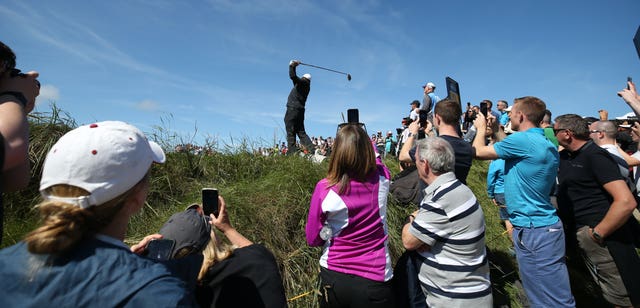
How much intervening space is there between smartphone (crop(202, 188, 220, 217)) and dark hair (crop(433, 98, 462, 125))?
222 cm

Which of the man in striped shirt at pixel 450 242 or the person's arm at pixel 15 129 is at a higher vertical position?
the person's arm at pixel 15 129

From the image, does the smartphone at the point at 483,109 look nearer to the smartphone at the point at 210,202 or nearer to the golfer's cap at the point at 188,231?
the smartphone at the point at 210,202

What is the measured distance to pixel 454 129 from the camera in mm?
3014

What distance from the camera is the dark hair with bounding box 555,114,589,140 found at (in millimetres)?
3080

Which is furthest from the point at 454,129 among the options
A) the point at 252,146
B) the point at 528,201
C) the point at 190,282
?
the point at 252,146

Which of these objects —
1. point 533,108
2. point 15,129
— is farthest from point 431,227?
point 15,129

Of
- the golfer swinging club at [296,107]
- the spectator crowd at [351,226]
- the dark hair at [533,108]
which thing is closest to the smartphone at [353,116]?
the spectator crowd at [351,226]

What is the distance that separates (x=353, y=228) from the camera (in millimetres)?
2320

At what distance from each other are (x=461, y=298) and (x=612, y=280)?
6.23ft

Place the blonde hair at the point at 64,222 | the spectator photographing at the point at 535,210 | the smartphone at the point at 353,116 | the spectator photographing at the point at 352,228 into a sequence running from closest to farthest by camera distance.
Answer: the blonde hair at the point at 64,222 → the spectator photographing at the point at 352,228 → the spectator photographing at the point at 535,210 → the smartphone at the point at 353,116

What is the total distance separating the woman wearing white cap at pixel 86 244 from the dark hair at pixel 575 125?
11.9 feet

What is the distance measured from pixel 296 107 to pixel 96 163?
19.6 feet

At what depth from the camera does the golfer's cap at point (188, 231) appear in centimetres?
149

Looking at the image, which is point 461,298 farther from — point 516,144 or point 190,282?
point 190,282
